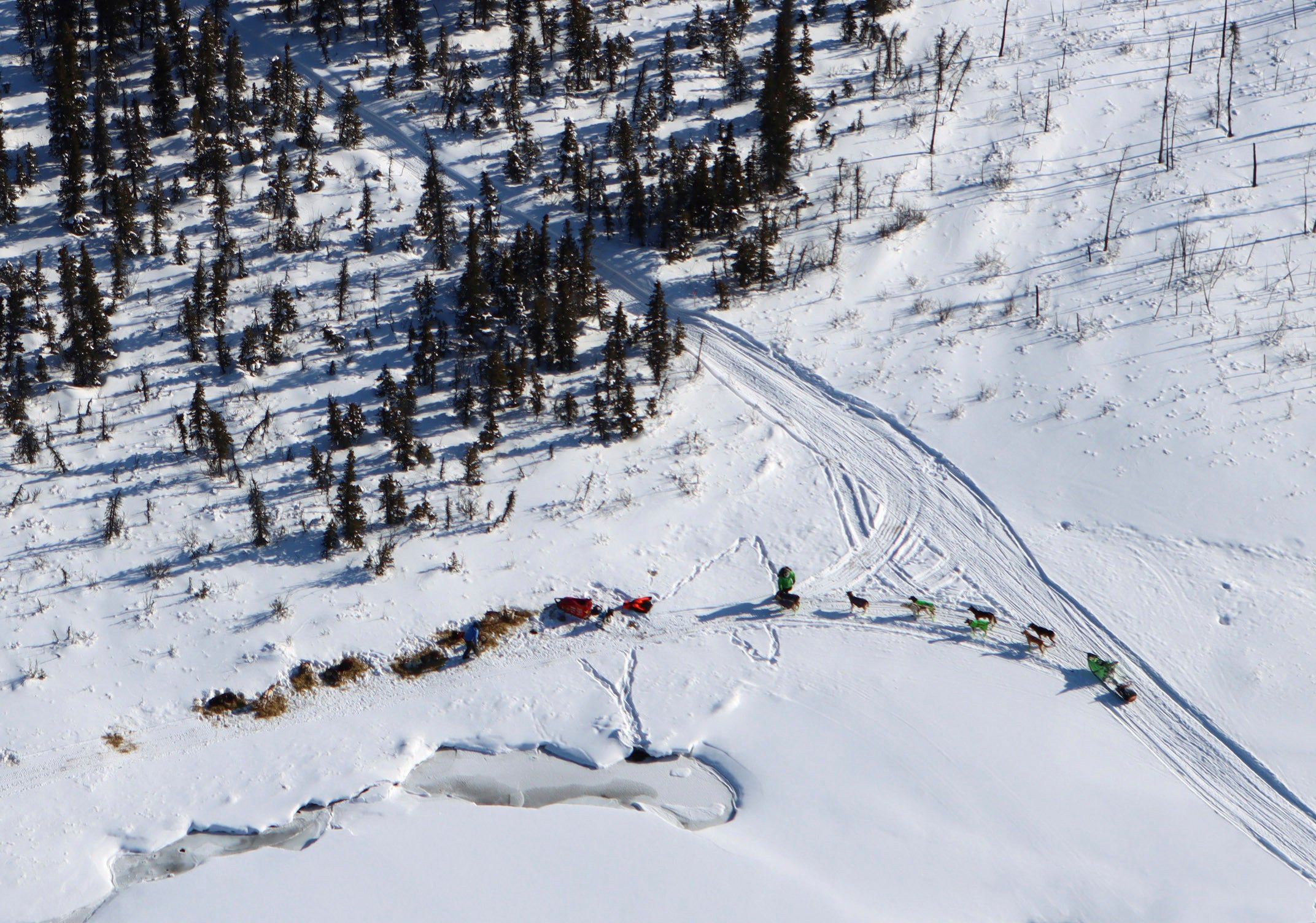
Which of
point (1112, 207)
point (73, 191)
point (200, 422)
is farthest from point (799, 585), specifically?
point (73, 191)

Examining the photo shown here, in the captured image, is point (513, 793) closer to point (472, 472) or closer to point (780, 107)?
point (472, 472)

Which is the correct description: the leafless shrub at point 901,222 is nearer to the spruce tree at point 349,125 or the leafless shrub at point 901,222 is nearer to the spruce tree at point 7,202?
the spruce tree at point 349,125

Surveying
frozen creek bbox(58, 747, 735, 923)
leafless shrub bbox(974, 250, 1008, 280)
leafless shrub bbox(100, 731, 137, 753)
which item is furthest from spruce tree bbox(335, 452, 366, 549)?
leafless shrub bbox(974, 250, 1008, 280)

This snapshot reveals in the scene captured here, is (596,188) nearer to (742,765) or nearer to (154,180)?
(154,180)

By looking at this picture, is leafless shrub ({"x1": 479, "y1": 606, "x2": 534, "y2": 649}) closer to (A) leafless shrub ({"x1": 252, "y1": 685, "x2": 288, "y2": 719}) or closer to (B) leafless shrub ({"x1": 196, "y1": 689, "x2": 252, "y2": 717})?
(A) leafless shrub ({"x1": 252, "y1": 685, "x2": 288, "y2": 719})

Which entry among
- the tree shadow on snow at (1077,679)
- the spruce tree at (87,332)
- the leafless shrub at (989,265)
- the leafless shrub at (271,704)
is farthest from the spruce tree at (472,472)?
the leafless shrub at (989,265)

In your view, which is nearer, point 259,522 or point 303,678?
point 303,678

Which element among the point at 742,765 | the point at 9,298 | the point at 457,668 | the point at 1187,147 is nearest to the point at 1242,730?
the point at 742,765
